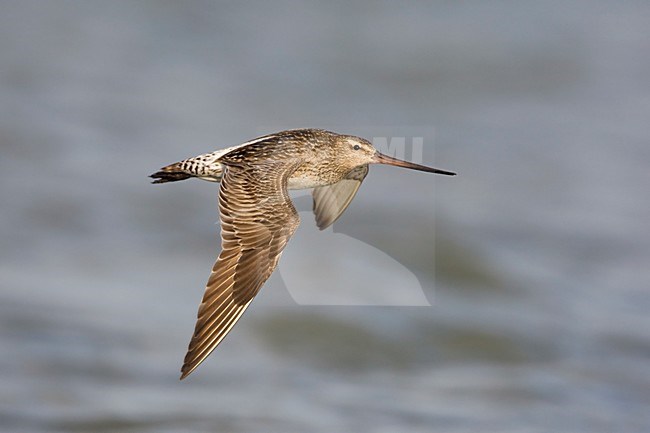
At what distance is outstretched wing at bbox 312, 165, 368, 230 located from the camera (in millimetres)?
9594

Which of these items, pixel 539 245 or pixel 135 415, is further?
pixel 539 245

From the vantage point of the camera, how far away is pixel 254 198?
806cm

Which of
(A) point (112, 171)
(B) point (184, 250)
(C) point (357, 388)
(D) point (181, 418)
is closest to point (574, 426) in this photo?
(C) point (357, 388)

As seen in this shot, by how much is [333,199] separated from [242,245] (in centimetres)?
184

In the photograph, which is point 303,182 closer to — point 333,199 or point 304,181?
point 304,181

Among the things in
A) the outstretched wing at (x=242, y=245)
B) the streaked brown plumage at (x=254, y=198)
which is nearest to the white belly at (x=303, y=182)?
the streaked brown plumage at (x=254, y=198)

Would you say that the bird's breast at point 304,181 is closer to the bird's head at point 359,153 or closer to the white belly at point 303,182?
the white belly at point 303,182

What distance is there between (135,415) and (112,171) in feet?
16.3

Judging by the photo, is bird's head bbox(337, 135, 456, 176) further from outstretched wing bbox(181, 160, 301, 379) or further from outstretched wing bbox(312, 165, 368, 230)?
outstretched wing bbox(181, 160, 301, 379)

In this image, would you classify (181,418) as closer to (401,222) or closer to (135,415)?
(135,415)

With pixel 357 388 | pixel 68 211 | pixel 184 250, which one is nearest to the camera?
pixel 357 388

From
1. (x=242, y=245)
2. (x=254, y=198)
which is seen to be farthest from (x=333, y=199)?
(x=242, y=245)

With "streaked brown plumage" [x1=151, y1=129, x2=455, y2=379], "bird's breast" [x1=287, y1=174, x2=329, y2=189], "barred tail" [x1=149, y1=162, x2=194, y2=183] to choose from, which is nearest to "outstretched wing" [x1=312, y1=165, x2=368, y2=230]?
"streaked brown plumage" [x1=151, y1=129, x2=455, y2=379]

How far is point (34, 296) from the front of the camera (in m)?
13.9
